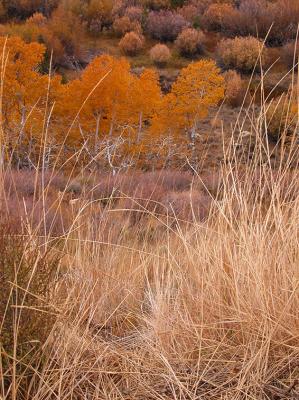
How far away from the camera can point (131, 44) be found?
1305 inches

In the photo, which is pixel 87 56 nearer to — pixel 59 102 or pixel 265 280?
pixel 59 102

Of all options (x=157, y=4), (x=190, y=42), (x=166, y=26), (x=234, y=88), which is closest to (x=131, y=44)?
(x=166, y=26)

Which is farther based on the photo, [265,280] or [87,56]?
[87,56]

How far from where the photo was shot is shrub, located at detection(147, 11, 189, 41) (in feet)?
114

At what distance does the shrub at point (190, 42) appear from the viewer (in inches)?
1276

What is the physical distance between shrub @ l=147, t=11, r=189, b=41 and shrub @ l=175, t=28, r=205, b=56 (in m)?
1.88

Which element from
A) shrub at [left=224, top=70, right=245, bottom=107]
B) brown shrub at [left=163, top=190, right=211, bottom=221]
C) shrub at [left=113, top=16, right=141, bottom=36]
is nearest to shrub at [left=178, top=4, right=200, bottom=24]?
shrub at [left=113, top=16, right=141, bottom=36]

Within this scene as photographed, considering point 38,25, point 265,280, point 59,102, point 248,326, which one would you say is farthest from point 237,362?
point 38,25

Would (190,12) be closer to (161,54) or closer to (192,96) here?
(161,54)

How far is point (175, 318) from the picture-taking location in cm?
146

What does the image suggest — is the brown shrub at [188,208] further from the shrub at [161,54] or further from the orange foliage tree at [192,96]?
the shrub at [161,54]

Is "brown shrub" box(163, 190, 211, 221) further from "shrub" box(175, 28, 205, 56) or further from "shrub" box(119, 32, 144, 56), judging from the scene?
"shrub" box(119, 32, 144, 56)

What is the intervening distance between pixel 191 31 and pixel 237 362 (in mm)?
33486

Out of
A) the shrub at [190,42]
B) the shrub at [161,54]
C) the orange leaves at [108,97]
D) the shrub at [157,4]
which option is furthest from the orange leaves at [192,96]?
the shrub at [157,4]
